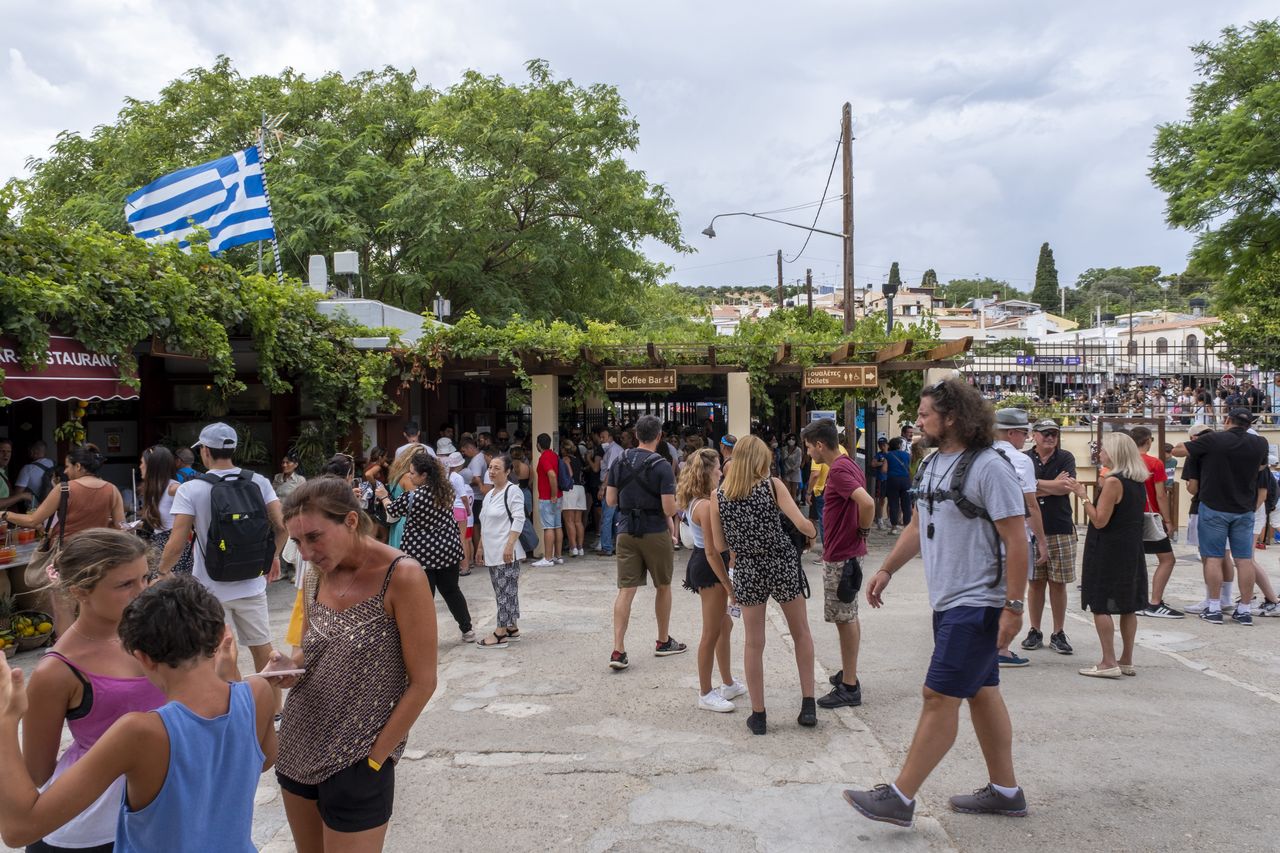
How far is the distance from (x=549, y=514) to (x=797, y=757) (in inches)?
294

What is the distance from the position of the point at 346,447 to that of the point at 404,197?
1081 centimetres

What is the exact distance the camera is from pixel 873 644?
718 centimetres

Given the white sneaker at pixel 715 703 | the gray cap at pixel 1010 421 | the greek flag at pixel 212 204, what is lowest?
the white sneaker at pixel 715 703

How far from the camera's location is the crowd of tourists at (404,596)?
2.14 m

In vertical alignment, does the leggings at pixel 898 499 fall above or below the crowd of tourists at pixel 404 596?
A: below

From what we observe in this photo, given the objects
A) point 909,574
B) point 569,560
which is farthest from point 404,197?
point 909,574

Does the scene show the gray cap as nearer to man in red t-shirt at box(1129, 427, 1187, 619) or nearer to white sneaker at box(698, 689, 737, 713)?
man in red t-shirt at box(1129, 427, 1187, 619)

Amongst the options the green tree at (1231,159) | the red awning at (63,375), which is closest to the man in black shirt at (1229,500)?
the red awning at (63,375)

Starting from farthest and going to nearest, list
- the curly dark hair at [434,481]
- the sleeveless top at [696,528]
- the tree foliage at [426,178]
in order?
1. the tree foliage at [426,178]
2. the curly dark hair at [434,481]
3. the sleeveless top at [696,528]

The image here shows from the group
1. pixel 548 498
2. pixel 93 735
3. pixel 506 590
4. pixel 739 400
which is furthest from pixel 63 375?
pixel 739 400

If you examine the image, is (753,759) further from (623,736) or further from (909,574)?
(909,574)

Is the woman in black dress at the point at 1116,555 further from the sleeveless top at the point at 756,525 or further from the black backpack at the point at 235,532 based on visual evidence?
the black backpack at the point at 235,532

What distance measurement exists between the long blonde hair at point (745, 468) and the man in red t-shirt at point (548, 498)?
6.82 meters

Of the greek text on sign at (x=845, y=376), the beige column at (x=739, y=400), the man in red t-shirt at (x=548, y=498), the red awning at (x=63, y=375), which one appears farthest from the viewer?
the beige column at (x=739, y=400)
